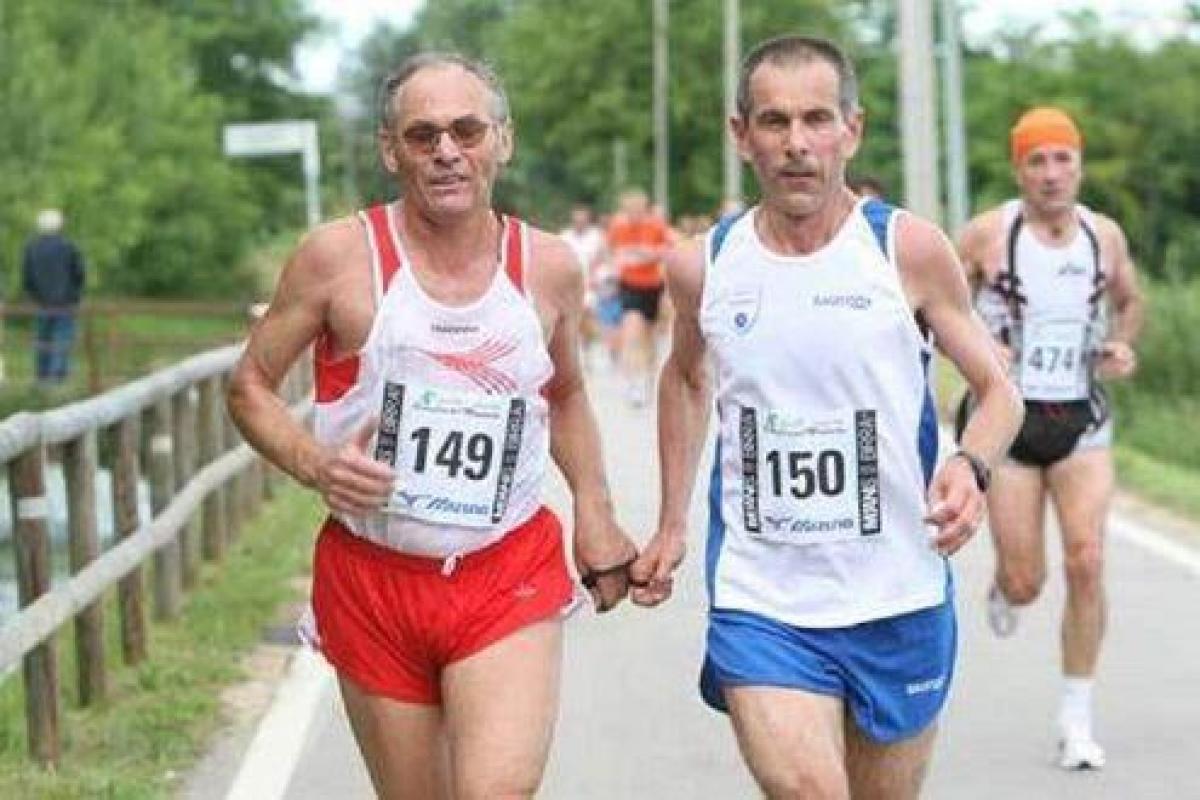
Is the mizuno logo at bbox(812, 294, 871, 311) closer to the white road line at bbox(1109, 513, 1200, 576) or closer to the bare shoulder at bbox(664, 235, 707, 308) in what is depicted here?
the bare shoulder at bbox(664, 235, 707, 308)

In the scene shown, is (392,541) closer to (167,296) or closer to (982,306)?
(982,306)

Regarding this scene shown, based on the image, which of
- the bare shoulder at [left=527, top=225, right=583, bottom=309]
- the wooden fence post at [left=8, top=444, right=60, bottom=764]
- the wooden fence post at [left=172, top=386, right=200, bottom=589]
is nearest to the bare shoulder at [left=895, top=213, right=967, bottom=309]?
the bare shoulder at [left=527, top=225, right=583, bottom=309]

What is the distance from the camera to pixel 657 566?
21.0 ft

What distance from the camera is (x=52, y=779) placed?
8766 millimetres

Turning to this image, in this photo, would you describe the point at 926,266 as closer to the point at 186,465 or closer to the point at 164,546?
the point at 164,546

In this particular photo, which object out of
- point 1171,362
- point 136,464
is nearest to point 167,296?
point 1171,362

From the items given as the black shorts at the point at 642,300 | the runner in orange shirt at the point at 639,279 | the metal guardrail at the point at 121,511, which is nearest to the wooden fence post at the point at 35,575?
the metal guardrail at the point at 121,511

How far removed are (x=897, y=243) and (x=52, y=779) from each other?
365 centimetres

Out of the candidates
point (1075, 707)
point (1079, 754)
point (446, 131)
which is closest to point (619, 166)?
point (1075, 707)

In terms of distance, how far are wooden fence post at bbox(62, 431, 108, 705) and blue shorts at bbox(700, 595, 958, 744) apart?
4319 millimetres

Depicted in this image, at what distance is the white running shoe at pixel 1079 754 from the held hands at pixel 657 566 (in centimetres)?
312

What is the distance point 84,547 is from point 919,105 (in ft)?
57.5

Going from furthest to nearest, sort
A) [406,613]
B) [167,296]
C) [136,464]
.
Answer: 1. [167,296]
2. [136,464]
3. [406,613]

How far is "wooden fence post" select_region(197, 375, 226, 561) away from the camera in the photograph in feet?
47.7
